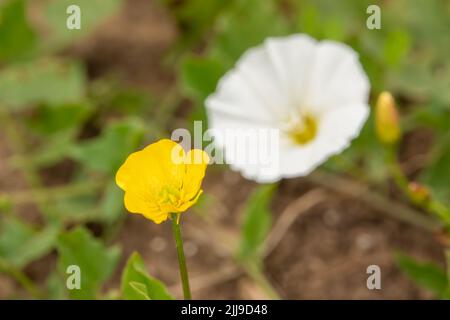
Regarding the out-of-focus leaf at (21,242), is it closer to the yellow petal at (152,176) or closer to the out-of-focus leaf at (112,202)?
the out-of-focus leaf at (112,202)

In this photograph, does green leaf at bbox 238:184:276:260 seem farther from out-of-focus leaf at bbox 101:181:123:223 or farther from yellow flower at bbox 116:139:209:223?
yellow flower at bbox 116:139:209:223

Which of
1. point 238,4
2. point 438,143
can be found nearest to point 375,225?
point 438,143

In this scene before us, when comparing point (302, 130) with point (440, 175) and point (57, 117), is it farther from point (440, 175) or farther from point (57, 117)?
point (57, 117)

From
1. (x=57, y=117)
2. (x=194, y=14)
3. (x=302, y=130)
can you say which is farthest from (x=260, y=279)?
(x=194, y=14)

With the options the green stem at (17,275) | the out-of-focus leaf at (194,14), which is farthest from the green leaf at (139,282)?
the out-of-focus leaf at (194,14)

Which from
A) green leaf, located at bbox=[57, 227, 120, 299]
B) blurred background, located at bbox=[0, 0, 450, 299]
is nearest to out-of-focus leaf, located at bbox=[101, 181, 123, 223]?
blurred background, located at bbox=[0, 0, 450, 299]


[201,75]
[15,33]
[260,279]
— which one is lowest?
[260,279]
